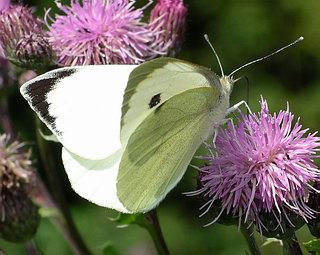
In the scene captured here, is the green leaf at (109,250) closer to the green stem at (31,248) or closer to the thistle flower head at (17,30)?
the green stem at (31,248)

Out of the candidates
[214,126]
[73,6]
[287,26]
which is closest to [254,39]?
[287,26]

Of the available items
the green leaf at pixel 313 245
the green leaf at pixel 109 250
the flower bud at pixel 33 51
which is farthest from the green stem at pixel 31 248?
the green leaf at pixel 313 245

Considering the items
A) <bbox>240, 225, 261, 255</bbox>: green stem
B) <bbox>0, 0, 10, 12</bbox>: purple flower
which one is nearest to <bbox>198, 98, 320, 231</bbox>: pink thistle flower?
<bbox>240, 225, 261, 255</bbox>: green stem

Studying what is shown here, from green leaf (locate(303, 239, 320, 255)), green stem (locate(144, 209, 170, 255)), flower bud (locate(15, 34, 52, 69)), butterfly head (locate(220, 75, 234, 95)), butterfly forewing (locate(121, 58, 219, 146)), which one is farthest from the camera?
flower bud (locate(15, 34, 52, 69))

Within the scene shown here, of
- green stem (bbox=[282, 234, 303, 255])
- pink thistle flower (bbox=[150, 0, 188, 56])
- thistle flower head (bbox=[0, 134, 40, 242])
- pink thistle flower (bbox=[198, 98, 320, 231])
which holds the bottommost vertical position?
thistle flower head (bbox=[0, 134, 40, 242])

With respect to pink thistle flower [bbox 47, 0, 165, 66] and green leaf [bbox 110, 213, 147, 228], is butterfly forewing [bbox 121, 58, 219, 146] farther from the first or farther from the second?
pink thistle flower [bbox 47, 0, 165, 66]

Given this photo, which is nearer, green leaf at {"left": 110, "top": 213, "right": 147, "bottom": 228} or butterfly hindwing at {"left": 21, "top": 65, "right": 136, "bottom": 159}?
butterfly hindwing at {"left": 21, "top": 65, "right": 136, "bottom": 159}

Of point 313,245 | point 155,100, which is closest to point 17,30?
point 155,100

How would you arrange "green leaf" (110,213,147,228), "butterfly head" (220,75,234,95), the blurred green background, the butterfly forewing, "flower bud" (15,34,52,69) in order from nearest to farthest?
the butterfly forewing < "butterfly head" (220,75,234,95) < "green leaf" (110,213,147,228) < "flower bud" (15,34,52,69) < the blurred green background
